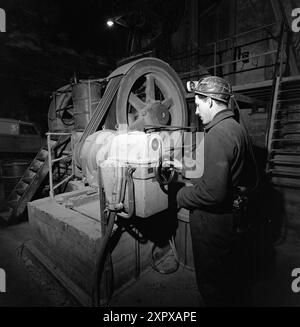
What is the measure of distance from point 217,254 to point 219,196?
64 centimetres

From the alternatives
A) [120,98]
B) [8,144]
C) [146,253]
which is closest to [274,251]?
[146,253]

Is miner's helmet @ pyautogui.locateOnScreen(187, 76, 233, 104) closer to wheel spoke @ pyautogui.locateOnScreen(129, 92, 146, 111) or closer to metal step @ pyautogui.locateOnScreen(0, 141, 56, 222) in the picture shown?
wheel spoke @ pyautogui.locateOnScreen(129, 92, 146, 111)

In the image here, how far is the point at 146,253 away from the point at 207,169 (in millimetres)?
2127

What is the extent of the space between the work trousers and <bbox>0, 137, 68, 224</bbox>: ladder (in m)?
4.75

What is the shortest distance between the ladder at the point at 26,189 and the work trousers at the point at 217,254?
4749mm

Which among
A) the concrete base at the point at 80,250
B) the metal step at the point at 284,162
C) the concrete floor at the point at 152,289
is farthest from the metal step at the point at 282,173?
the concrete base at the point at 80,250

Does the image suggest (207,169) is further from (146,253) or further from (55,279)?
(55,279)

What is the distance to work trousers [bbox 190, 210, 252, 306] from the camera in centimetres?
210

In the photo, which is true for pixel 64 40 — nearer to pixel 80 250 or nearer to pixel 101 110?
pixel 101 110

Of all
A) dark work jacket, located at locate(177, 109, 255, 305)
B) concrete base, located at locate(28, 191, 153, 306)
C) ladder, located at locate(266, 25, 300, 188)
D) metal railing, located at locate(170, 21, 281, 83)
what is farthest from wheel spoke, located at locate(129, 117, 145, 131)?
metal railing, located at locate(170, 21, 281, 83)

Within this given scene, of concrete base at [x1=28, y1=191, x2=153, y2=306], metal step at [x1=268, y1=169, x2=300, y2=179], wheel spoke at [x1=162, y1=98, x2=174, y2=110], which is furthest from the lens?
wheel spoke at [x1=162, y1=98, x2=174, y2=110]

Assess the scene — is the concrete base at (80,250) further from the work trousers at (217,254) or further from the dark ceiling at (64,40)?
the dark ceiling at (64,40)

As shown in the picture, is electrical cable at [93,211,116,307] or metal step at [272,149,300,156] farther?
metal step at [272,149,300,156]

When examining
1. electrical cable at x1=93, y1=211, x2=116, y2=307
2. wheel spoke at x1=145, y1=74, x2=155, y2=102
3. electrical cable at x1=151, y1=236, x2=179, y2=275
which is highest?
wheel spoke at x1=145, y1=74, x2=155, y2=102
